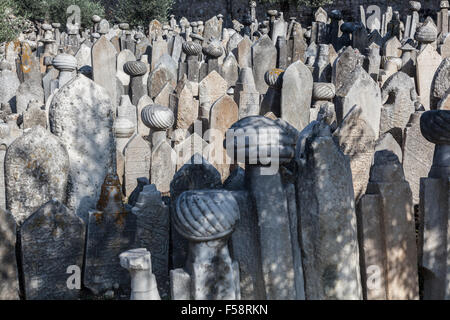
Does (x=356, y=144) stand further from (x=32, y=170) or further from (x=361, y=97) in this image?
(x=32, y=170)

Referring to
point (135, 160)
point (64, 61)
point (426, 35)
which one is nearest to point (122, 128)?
point (135, 160)

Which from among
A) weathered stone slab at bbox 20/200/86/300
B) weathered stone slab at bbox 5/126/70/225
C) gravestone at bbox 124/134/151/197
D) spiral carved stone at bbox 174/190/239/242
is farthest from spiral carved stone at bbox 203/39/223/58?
spiral carved stone at bbox 174/190/239/242

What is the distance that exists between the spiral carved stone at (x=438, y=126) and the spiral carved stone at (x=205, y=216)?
167 cm

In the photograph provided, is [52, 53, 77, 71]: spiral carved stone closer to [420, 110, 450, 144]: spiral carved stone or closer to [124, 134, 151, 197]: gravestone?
[124, 134, 151, 197]: gravestone

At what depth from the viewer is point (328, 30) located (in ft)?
54.4

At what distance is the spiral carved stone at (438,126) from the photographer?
350 centimetres

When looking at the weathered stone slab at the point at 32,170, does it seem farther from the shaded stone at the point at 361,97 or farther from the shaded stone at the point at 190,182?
the shaded stone at the point at 361,97

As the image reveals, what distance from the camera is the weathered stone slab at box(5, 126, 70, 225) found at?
4078 mm

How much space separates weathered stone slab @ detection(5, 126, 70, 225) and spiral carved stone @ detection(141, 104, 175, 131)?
2387mm

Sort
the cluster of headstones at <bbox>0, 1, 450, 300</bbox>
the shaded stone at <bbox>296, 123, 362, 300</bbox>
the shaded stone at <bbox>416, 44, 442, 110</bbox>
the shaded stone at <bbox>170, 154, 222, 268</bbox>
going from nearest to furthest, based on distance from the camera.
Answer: the cluster of headstones at <bbox>0, 1, 450, 300</bbox> < the shaded stone at <bbox>296, 123, 362, 300</bbox> < the shaded stone at <bbox>170, 154, 222, 268</bbox> < the shaded stone at <bbox>416, 44, 442, 110</bbox>

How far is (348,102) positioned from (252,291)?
3.86 metres

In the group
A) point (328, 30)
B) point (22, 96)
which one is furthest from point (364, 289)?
point (328, 30)

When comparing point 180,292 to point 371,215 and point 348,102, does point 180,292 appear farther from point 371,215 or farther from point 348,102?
point 348,102

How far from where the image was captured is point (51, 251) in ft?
12.1
